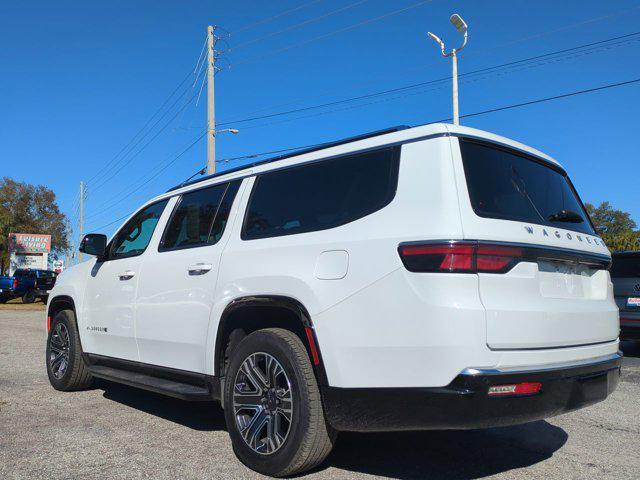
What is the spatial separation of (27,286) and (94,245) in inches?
1038

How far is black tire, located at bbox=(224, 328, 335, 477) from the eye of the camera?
321cm

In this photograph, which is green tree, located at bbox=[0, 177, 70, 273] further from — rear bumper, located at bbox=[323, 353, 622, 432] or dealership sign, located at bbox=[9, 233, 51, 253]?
rear bumper, located at bbox=[323, 353, 622, 432]

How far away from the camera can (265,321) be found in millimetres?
3770

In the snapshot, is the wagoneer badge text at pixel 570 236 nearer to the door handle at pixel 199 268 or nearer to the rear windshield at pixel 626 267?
the door handle at pixel 199 268

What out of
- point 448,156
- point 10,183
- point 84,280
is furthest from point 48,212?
point 448,156

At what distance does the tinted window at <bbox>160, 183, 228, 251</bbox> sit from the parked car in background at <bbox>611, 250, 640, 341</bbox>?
756 cm

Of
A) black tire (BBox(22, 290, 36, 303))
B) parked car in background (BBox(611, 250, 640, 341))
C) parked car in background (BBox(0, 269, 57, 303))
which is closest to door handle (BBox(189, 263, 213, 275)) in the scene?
parked car in background (BBox(611, 250, 640, 341))

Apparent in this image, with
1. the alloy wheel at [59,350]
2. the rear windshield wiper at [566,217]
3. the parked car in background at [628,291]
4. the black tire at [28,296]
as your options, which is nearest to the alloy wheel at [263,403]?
the rear windshield wiper at [566,217]

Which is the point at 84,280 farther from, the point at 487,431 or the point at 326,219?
the point at 487,431

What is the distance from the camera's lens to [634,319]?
9.30 m

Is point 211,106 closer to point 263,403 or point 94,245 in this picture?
point 94,245

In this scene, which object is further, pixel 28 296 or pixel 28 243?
pixel 28 243

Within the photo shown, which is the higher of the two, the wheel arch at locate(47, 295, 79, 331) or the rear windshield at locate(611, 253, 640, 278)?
the rear windshield at locate(611, 253, 640, 278)

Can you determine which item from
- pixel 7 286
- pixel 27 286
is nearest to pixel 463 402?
pixel 7 286
